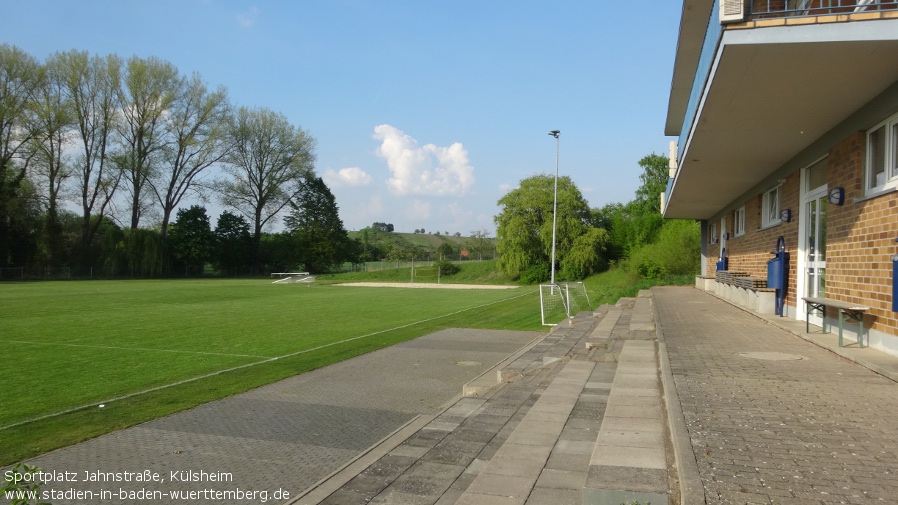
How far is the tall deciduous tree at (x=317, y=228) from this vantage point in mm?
80250

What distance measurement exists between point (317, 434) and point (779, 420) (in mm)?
4732

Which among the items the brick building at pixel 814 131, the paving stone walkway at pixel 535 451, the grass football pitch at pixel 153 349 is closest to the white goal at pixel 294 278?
the grass football pitch at pixel 153 349

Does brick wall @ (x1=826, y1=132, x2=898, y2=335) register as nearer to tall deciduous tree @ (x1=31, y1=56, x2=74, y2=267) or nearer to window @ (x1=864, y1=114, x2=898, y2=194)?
window @ (x1=864, y1=114, x2=898, y2=194)

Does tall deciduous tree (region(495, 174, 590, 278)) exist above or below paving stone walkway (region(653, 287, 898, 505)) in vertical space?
above

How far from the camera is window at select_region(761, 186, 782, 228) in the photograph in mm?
14767

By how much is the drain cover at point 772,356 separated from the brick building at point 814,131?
3.65ft

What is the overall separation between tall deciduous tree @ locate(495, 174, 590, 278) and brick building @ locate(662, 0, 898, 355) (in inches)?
1710

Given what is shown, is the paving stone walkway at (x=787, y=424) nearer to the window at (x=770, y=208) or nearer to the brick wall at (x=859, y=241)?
the brick wall at (x=859, y=241)

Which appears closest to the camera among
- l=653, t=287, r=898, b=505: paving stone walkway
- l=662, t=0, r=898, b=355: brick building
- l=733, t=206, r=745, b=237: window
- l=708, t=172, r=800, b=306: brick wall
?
l=653, t=287, r=898, b=505: paving stone walkway

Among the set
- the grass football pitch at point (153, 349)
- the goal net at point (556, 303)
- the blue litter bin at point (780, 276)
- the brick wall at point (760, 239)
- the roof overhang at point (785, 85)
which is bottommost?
the grass football pitch at point (153, 349)

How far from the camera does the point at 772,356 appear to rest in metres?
7.96

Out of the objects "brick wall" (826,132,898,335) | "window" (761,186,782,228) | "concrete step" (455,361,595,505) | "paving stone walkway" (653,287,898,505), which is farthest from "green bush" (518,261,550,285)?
"concrete step" (455,361,595,505)

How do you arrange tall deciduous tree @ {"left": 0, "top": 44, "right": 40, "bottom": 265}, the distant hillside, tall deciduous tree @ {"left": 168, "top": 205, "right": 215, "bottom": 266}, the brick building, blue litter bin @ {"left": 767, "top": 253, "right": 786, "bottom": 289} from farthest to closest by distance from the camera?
1. the distant hillside
2. tall deciduous tree @ {"left": 168, "top": 205, "right": 215, "bottom": 266}
3. tall deciduous tree @ {"left": 0, "top": 44, "right": 40, "bottom": 265}
4. blue litter bin @ {"left": 767, "top": 253, "right": 786, "bottom": 289}
5. the brick building

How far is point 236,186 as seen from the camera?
74125 millimetres
